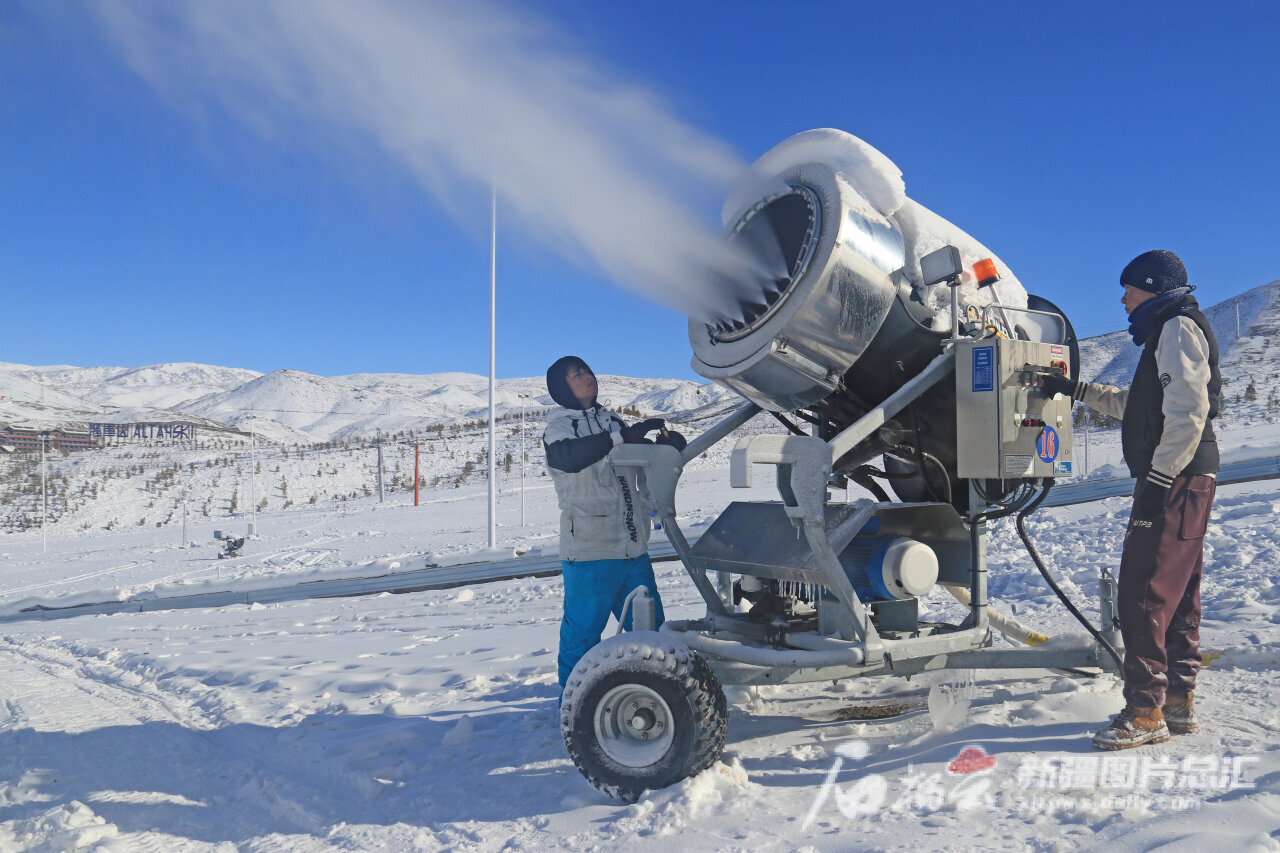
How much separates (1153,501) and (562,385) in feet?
8.99

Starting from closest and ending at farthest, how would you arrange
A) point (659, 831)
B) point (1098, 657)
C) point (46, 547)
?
point (659, 831) → point (1098, 657) → point (46, 547)

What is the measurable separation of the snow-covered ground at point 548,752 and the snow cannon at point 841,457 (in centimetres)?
33

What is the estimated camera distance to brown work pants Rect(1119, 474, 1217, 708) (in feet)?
10.8

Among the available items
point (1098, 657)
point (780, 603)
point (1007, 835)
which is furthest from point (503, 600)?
point (1007, 835)

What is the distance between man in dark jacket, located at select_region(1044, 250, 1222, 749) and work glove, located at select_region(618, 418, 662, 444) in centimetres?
209

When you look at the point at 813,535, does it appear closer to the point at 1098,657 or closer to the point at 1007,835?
the point at 1007,835

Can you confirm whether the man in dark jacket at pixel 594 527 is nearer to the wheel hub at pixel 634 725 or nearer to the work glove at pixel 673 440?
the work glove at pixel 673 440

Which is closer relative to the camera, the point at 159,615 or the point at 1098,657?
the point at 1098,657

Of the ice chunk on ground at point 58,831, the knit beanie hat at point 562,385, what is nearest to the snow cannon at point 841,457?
the knit beanie hat at point 562,385

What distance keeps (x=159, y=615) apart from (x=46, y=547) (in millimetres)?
16612

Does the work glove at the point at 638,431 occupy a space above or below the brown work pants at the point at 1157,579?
above

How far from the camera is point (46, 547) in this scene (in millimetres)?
23891

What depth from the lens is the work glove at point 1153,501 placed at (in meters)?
3.31

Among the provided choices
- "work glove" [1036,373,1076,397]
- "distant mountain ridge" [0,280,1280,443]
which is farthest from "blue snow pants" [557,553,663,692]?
"distant mountain ridge" [0,280,1280,443]
